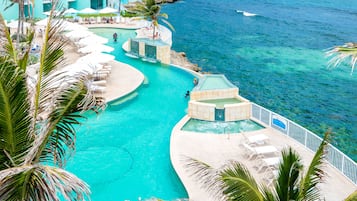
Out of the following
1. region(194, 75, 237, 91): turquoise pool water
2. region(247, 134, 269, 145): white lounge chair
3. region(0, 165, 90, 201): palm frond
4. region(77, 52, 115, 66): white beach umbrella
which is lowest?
region(247, 134, 269, 145): white lounge chair

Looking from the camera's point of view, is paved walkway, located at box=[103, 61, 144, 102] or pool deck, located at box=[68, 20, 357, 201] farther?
paved walkway, located at box=[103, 61, 144, 102]

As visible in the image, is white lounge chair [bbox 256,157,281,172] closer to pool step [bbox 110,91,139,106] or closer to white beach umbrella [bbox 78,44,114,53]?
pool step [bbox 110,91,139,106]

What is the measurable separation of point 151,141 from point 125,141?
99 centimetres

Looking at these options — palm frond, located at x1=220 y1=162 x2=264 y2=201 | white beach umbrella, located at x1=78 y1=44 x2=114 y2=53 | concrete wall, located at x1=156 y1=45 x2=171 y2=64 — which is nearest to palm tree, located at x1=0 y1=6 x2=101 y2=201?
palm frond, located at x1=220 y1=162 x2=264 y2=201

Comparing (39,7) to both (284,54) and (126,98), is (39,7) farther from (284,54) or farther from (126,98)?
(126,98)

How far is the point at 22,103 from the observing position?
5742mm

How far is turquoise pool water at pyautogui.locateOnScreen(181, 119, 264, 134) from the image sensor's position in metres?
18.2

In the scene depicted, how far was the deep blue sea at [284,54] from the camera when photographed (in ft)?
93.5

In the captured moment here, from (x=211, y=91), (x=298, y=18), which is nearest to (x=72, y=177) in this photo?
(x=211, y=91)

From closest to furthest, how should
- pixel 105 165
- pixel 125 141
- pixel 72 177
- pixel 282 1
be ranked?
pixel 72 177
pixel 105 165
pixel 125 141
pixel 282 1

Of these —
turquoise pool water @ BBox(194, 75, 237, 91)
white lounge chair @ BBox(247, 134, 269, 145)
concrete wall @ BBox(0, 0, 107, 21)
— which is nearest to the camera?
white lounge chair @ BBox(247, 134, 269, 145)

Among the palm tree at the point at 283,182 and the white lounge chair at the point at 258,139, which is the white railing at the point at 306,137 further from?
the palm tree at the point at 283,182

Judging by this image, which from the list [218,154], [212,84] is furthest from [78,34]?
[218,154]

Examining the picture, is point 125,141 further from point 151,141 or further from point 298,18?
point 298,18
